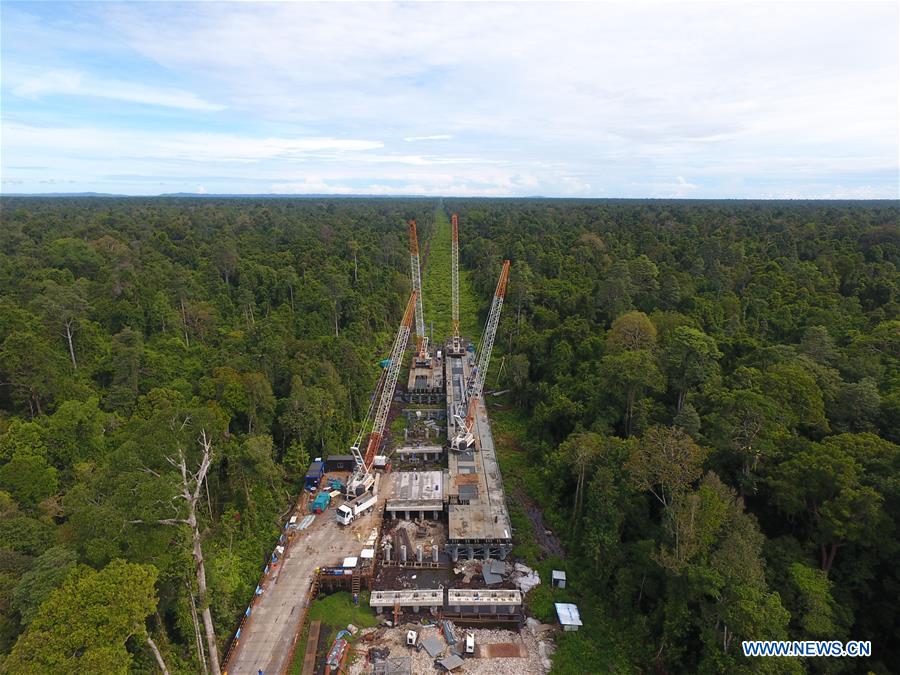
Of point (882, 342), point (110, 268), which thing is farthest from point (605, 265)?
point (110, 268)

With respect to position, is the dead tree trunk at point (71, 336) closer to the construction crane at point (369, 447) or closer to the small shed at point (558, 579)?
the construction crane at point (369, 447)

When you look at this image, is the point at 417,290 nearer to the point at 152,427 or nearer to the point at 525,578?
the point at 152,427

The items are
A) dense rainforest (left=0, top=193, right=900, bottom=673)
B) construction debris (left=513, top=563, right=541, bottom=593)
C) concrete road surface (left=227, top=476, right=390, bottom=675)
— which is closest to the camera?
dense rainforest (left=0, top=193, right=900, bottom=673)

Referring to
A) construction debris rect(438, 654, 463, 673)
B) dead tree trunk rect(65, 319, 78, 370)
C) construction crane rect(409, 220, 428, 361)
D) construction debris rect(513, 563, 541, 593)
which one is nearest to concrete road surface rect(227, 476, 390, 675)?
construction debris rect(438, 654, 463, 673)

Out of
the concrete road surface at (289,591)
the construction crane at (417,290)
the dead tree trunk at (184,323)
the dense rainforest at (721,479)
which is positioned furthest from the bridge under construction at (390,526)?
the dead tree trunk at (184,323)

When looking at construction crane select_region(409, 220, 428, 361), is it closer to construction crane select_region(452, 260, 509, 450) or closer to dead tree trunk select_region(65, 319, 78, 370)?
construction crane select_region(452, 260, 509, 450)
